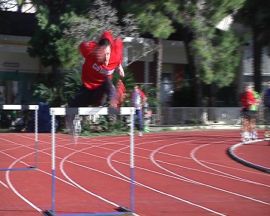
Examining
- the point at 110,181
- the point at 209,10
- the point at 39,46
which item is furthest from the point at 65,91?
the point at 110,181

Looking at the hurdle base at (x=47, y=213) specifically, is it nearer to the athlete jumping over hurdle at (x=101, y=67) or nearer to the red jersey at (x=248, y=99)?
the athlete jumping over hurdle at (x=101, y=67)

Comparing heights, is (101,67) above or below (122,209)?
above

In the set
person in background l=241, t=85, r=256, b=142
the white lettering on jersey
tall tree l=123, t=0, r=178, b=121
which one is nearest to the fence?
tall tree l=123, t=0, r=178, b=121

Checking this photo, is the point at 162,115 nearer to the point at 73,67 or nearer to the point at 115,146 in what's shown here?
the point at 73,67

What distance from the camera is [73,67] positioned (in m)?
23.6

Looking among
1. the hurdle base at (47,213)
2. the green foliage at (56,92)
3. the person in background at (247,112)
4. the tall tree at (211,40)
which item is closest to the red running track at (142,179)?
the hurdle base at (47,213)

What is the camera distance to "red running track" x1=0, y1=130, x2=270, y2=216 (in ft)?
29.7

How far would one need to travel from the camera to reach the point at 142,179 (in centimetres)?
1184

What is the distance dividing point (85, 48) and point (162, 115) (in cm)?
1768

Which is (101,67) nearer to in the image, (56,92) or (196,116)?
(56,92)

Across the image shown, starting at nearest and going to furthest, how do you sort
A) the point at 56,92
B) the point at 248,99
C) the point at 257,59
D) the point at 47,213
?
the point at 47,213
the point at 248,99
the point at 56,92
the point at 257,59

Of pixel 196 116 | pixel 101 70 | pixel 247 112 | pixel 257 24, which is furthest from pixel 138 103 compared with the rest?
pixel 101 70

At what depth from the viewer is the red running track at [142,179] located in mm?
9062

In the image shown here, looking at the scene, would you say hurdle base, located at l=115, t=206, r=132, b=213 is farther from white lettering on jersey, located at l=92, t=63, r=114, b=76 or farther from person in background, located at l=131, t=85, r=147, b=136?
person in background, located at l=131, t=85, r=147, b=136
